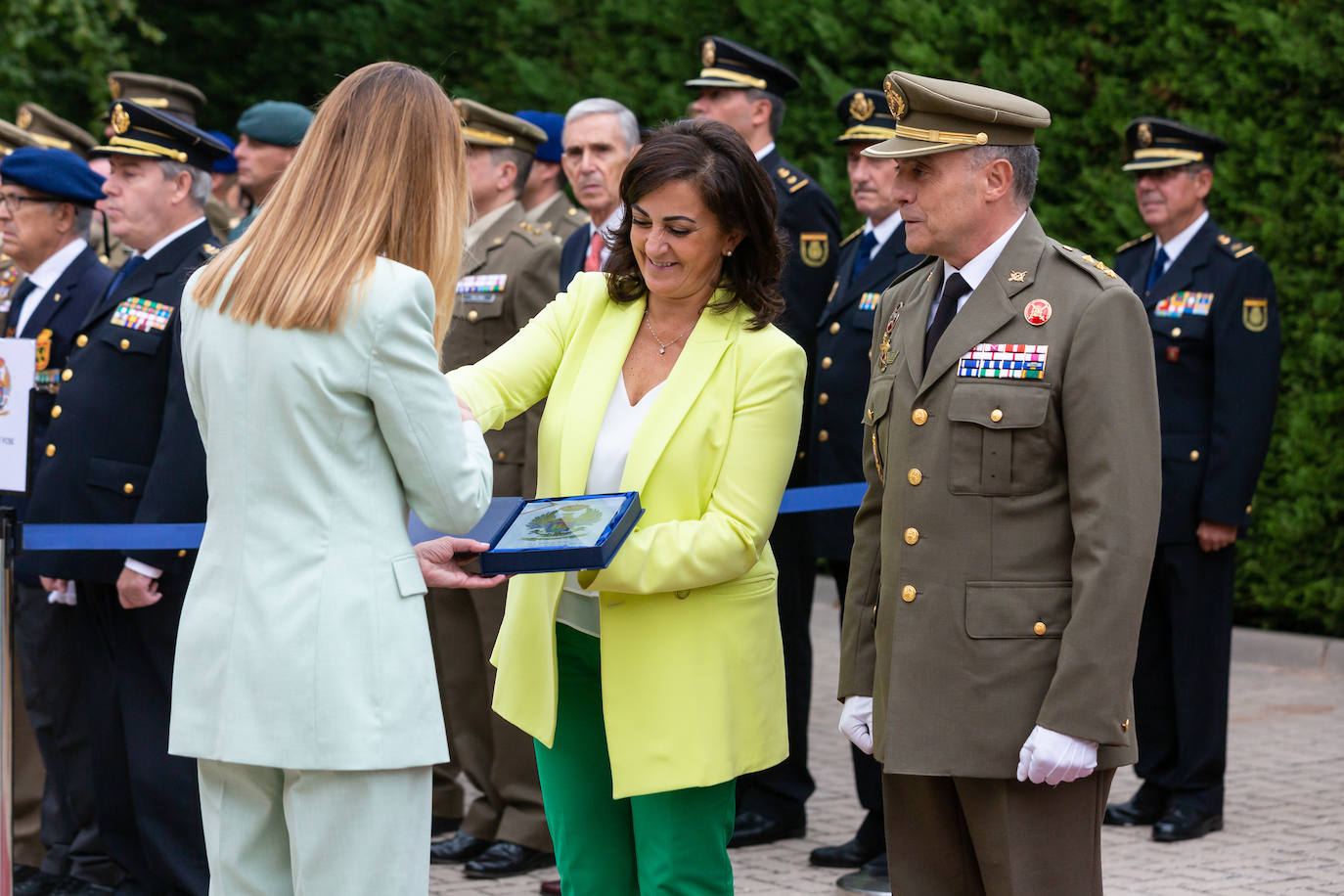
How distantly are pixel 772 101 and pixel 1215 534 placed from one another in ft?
7.32

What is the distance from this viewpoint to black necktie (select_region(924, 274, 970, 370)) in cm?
332

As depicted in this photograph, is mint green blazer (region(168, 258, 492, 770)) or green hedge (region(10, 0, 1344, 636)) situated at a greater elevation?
green hedge (region(10, 0, 1344, 636))

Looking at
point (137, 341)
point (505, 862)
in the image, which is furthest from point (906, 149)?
point (505, 862)

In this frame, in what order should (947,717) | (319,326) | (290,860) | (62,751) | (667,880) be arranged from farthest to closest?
(62,751) → (667,880) → (947,717) → (290,860) → (319,326)

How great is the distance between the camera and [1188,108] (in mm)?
8320

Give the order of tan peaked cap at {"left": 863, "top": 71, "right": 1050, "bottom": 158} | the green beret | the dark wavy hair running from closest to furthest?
tan peaked cap at {"left": 863, "top": 71, "right": 1050, "bottom": 158}, the dark wavy hair, the green beret

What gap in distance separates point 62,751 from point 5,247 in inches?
68.4

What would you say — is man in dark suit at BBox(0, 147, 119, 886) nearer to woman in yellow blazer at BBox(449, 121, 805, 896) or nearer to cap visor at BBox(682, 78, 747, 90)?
cap visor at BBox(682, 78, 747, 90)

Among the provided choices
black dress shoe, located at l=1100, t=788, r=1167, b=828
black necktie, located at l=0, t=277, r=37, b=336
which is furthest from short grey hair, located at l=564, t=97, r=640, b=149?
black dress shoe, located at l=1100, t=788, r=1167, b=828

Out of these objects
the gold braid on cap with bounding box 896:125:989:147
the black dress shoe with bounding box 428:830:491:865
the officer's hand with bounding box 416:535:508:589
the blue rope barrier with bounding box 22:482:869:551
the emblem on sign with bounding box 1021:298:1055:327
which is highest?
the gold braid on cap with bounding box 896:125:989:147

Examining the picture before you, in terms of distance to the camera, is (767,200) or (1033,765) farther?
(767,200)

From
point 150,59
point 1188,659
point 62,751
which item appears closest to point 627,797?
point 62,751

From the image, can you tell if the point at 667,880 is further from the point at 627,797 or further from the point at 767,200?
the point at 767,200

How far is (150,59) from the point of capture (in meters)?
15.1
